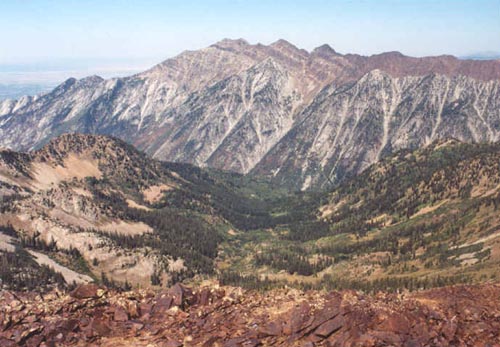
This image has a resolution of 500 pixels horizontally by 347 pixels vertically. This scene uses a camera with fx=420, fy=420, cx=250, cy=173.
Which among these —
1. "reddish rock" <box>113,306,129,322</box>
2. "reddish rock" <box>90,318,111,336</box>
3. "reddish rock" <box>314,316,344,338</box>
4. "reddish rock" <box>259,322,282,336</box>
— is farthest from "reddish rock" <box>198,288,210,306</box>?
"reddish rock" <box>314,316,344,338</box>

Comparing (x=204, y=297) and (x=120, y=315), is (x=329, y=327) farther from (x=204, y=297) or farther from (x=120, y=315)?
(x=120, y=315)

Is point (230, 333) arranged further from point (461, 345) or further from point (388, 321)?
point (461, 345)

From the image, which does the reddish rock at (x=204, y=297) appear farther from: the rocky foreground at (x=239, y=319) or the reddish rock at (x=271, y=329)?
the reddish rock at (x=271, y=329)

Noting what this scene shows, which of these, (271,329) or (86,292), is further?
(86,292)

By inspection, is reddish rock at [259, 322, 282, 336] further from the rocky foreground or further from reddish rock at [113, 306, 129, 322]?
reddish rock at [113, 306, 129, 322]

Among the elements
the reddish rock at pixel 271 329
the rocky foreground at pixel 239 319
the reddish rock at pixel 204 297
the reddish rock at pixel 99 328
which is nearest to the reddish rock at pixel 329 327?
the rocky foreground at pixel 239 319

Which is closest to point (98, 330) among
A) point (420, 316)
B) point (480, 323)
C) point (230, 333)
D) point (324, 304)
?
point (230, 333)

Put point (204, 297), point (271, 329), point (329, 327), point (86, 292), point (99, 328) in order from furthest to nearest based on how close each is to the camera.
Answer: point (86, 292)
point (204, 297)
point (99, 328)
point (271, 329)
point (329, 327)

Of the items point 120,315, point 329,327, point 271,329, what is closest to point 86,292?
point 120,315
